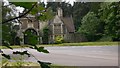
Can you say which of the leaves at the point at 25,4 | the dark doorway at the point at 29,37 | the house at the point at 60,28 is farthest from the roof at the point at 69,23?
the leaves at the point at 25,4

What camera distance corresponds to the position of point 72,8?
50781 mm

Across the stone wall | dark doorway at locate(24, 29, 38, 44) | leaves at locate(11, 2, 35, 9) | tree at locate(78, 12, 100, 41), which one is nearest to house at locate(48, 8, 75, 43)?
the stone wall

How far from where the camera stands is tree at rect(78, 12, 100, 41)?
39062 millimetres

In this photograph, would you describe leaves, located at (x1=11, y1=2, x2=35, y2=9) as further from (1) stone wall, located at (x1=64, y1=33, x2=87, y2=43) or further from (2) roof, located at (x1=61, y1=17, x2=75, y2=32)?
(2) roof, located at (x1=61, y1=17, x2=75, y2=32)

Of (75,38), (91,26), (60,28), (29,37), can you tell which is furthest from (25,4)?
(60,28)

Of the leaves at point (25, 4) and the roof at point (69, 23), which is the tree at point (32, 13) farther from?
the roof at point (69, 23)

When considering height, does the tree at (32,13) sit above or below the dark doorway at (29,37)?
above

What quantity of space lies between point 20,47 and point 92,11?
41253mm

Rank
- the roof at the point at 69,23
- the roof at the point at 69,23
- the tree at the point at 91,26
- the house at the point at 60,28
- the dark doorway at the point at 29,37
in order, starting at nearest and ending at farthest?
the dark doorway at the point at 29,37
the tree at the point at 91,26
the house at the point at 60,28
the roof at the point at 69,23
the roof at the point at 69,23

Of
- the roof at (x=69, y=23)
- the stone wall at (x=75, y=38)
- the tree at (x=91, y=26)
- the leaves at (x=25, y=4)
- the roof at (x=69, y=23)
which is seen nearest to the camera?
the leaves at (x=25, y=4)

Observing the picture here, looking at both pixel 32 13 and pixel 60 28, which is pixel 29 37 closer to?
pixel 32 13

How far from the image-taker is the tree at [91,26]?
39.1 metres

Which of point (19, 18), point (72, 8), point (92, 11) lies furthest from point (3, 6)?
point (72, 8)

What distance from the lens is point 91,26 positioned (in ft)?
129
